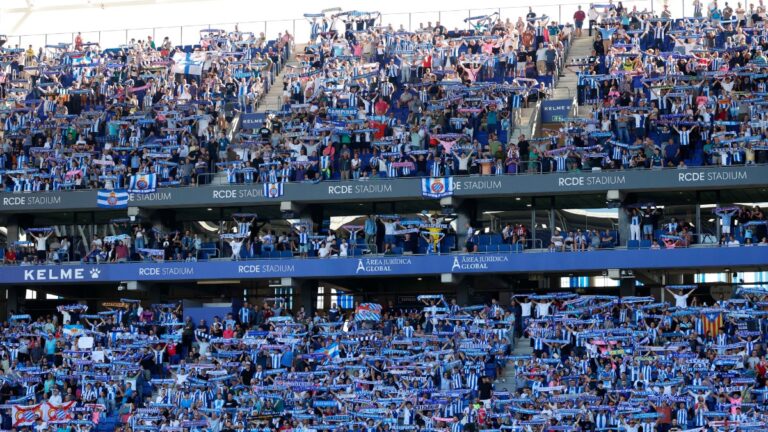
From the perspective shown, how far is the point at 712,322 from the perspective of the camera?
4088 centimetres

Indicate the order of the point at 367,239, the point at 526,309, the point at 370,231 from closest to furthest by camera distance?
1. the point at 526,309
2. the point at 370,231
3. the point at 367,239

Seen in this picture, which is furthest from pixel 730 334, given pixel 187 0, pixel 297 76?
pixel 187 0

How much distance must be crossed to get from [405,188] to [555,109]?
5635 mm

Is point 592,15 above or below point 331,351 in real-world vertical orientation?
above

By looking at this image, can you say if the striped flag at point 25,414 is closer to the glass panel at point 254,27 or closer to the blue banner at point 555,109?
the blue banner at point 555,109

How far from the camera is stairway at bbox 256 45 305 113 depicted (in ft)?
175

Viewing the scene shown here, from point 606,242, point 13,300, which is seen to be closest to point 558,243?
point 606,242

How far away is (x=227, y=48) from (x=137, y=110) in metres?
5.29

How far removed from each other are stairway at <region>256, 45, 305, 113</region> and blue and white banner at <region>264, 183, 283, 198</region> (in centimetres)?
450

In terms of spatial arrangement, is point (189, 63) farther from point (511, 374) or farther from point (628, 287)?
point (511, 374)

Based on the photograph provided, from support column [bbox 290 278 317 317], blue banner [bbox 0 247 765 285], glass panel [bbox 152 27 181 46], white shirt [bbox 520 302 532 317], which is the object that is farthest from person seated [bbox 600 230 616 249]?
glass panel [bbox 152 27 181 46]

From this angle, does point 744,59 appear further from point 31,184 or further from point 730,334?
point 31,184

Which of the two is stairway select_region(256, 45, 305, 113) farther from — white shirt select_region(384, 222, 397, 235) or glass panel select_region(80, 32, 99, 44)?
glass panel select_region(80, 32, 99, 44)

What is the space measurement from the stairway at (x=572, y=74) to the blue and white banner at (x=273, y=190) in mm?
8875
